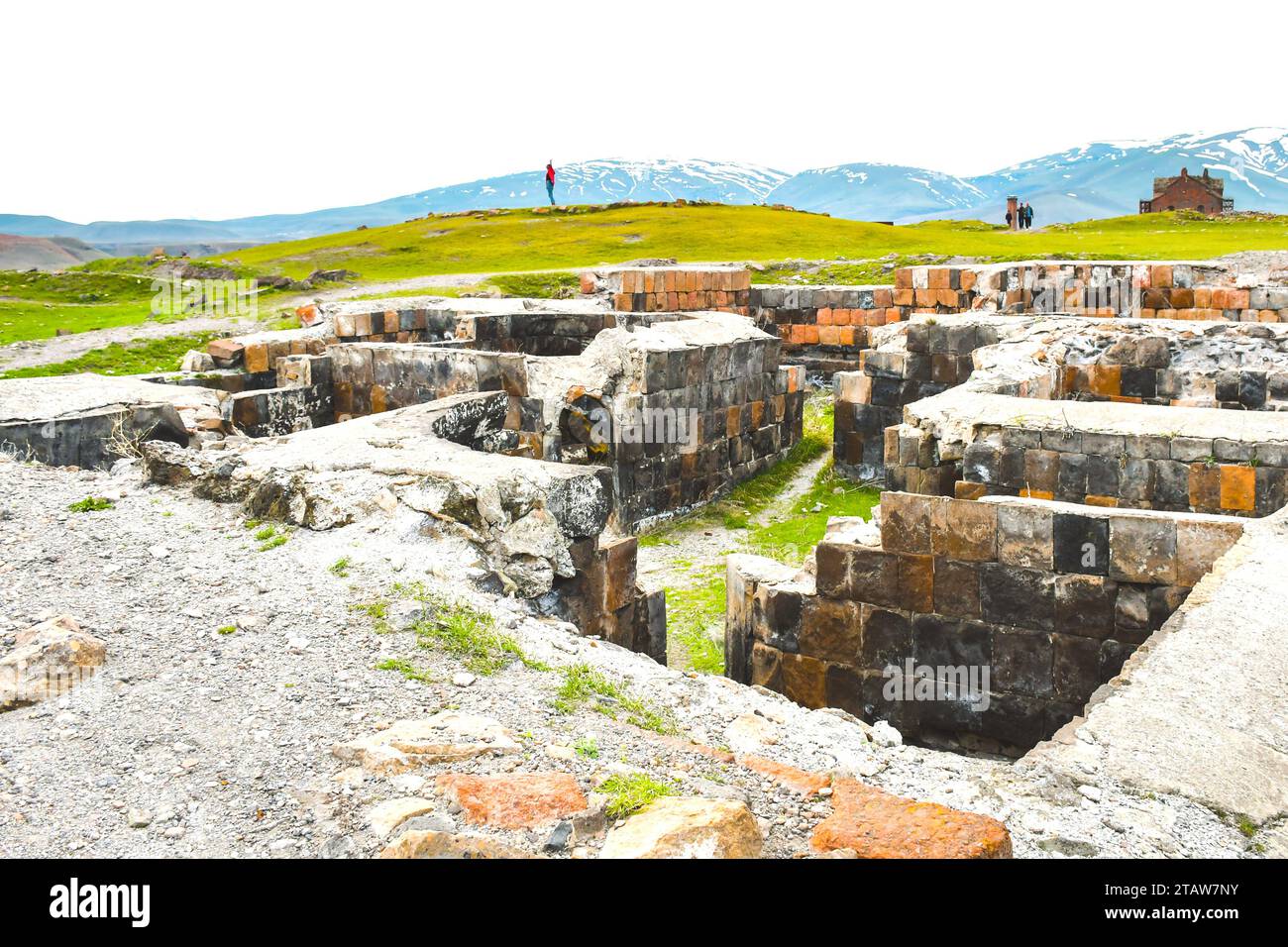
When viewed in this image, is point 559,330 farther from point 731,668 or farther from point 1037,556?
point 1037,556

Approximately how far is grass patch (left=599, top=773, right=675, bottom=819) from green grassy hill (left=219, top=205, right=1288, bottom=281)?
2547 cm

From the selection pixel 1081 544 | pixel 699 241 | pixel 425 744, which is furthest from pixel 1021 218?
pixel 425 744

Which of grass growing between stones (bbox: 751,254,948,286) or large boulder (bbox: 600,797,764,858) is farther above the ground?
grass growing between stones (bbox: 751,254,948,286)

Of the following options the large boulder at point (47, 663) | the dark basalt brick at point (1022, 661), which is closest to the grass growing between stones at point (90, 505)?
the large boulder at point (47, 663)

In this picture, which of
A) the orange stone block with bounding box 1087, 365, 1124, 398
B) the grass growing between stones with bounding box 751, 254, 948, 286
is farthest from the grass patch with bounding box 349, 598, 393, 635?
the grass growing between stones with bounding box 751, 254, 948, 286

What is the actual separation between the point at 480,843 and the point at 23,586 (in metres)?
3.15

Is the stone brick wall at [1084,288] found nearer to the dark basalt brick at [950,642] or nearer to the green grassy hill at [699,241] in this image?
the green grassy hill at [699,241]

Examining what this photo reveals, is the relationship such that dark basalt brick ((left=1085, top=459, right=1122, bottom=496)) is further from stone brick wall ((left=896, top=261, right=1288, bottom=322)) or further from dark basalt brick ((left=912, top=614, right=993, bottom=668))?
stone brick wall ((left=896, top=261, right=1288, bottom=322))

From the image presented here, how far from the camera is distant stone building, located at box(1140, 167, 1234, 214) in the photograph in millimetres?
51750

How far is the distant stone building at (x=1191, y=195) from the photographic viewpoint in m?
51.8

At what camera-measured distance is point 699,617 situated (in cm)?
898

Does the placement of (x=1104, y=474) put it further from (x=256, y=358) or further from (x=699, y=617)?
(x=256, y=358)

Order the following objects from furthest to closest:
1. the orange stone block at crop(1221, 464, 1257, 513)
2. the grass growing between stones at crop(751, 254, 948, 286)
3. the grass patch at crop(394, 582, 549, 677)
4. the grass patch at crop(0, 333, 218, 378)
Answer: the grass growing between stones at crop(751, 254, 948, 286) < the grass patch at crop(0, 333, 218, 378) < the orange stone block at crop(1221, 464, 1257, 513) < the grass patch at crop(394, 582, 549, 677)

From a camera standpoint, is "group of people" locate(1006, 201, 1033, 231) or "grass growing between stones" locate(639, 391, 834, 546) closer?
"grass growing between stones" locate(639, 391, 834, 546)
